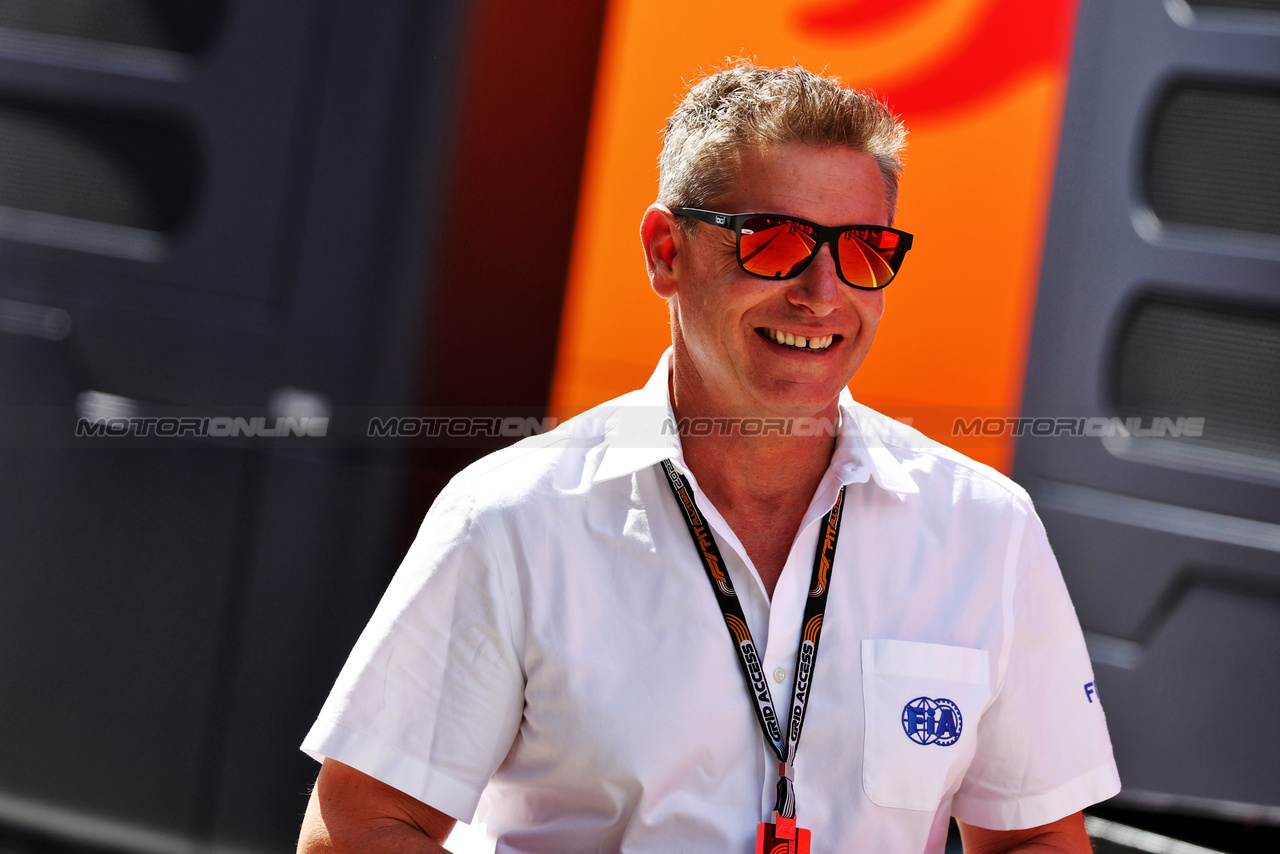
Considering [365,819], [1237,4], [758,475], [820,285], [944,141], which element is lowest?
[365,819]

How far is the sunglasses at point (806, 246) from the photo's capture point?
1318 millimetres

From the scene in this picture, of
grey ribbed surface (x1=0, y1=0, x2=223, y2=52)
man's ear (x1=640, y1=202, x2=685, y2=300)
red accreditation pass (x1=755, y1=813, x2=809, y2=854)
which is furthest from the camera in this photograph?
grey ribbed surface (x1=0, y1=0, x2=223, y2=52)

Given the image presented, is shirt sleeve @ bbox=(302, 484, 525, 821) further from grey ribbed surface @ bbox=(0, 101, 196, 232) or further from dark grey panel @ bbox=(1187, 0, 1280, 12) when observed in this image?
dark grey panel @ bbox=(1187, 0, 1280, 12)

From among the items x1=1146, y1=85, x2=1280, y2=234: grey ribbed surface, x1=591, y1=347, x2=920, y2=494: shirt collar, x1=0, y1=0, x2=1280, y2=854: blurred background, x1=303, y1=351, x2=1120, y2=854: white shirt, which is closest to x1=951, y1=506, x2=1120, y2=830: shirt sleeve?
x1=303, y1=351, x2=1120, y2=854: white shirt

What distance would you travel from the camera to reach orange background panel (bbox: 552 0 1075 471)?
1.82 metres

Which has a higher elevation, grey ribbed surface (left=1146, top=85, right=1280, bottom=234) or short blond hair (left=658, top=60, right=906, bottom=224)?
grey ribbed surface (left=1146, top=85, right=1280, bottom=234)

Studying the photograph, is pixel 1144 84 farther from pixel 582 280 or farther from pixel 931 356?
pixel 582 280

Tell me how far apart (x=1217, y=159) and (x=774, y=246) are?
36.9 inches

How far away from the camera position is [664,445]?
4.44 feet

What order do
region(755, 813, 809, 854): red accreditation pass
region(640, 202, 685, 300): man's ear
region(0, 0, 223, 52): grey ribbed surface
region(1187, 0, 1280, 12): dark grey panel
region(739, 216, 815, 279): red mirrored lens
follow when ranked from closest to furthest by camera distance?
region(755, 813, 809, 854): red accreditation pass → region(739, 216, 815, 279): red mirrored lens → region(640, 202, 685, 300): man's ear → region(1187, 0, 1280, 12): dark grey panel → region(0, 0, 223, 52): grey ribbed surface

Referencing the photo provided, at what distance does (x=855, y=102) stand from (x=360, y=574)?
51.9 inches

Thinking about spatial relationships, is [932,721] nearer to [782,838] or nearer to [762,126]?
[782,838]

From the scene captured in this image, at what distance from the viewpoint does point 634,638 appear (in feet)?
4.06

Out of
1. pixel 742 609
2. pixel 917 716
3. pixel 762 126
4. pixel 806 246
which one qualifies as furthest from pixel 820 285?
pixel 917 716
